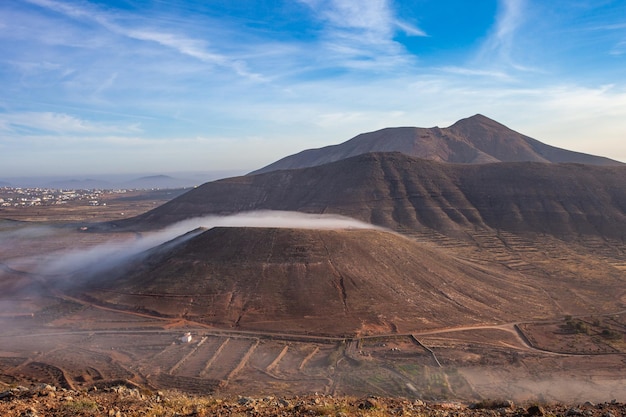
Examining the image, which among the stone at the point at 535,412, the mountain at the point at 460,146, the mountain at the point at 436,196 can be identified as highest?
the mountain at the point at 460,146

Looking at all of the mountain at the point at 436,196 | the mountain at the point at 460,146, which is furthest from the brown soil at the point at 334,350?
the mountain at the point at 460,146

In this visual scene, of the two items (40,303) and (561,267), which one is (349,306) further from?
(561,267)

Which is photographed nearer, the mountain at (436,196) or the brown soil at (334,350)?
the brown soil at (334,350)

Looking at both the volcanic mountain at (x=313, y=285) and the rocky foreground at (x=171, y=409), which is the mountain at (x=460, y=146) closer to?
the volcanic mountain at (x=313, y=285)

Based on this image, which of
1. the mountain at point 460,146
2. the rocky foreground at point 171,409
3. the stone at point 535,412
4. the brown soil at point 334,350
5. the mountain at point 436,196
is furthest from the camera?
the mountain at point 460,146

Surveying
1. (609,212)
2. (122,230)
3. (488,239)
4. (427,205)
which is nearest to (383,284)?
(488,239)

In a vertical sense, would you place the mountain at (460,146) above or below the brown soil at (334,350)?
above

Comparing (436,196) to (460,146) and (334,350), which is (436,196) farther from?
(460,146)
